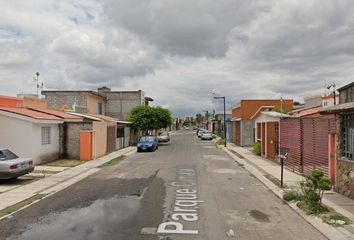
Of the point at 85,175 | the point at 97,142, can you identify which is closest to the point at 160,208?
the point at 85,175

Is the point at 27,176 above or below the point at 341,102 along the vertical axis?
below

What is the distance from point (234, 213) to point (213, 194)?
9.89 feet

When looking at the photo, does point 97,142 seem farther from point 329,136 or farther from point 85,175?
point 329,136

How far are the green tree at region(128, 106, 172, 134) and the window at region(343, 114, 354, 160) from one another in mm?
35179

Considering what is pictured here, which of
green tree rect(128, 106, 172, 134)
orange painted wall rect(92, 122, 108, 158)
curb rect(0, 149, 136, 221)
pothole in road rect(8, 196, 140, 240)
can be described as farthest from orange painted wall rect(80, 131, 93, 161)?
green tree rect(128, 106, 172, 134)

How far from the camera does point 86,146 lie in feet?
91.1

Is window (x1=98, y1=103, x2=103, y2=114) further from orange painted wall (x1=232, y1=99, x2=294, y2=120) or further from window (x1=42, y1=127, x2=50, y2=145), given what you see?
window (x1=42, y1=127, x2=50, y2=145)

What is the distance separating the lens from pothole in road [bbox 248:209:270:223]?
10.3m

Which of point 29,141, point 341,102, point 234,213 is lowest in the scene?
point 234,213

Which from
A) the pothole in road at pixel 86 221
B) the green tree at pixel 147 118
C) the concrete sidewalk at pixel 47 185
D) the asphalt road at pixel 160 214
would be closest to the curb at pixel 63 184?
the concrete sidewalk at pixel 47 185

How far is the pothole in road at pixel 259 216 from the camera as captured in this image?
10.3m

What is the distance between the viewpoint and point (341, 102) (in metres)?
14.0

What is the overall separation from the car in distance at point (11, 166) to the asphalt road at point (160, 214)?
2418 mm

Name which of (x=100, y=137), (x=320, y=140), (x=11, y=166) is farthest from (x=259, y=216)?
(x=100, y=137)
